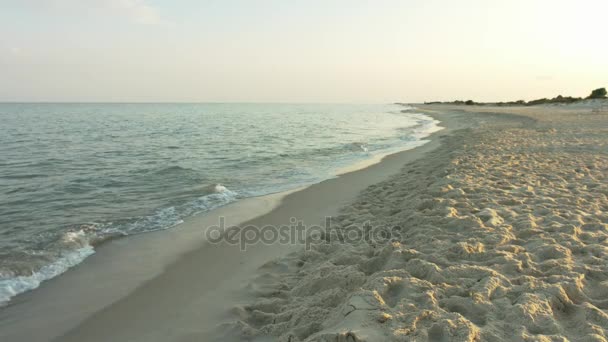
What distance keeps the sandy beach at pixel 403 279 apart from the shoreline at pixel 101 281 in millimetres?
37

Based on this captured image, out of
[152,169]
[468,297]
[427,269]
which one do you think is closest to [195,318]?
[427,269]

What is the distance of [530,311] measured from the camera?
2.90m

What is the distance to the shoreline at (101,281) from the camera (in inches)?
160

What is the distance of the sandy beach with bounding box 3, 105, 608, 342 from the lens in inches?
114

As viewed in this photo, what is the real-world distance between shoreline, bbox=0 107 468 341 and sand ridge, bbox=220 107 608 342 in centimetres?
156

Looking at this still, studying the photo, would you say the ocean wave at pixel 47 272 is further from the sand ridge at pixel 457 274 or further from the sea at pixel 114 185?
the sand ridge at pixel 457 274

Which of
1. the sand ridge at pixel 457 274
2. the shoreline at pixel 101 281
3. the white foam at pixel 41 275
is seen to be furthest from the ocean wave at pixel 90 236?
the sand ridge at pixel 457 274

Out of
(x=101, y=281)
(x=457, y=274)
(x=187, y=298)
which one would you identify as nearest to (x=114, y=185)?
(x=101, y=281)

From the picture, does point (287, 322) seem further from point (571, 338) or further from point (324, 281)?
point (571, 338)

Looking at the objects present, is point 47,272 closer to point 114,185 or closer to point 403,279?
point 403,279

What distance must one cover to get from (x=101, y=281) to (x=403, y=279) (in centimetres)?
399

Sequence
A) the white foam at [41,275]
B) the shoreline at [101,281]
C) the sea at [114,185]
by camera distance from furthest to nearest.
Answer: the sea at [114,185] → the white foam at [41,275] → the shoreline at [101,281]

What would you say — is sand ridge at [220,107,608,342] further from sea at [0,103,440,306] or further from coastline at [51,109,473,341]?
sea at [0,103,440,306]

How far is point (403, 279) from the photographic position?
11.6 ft
